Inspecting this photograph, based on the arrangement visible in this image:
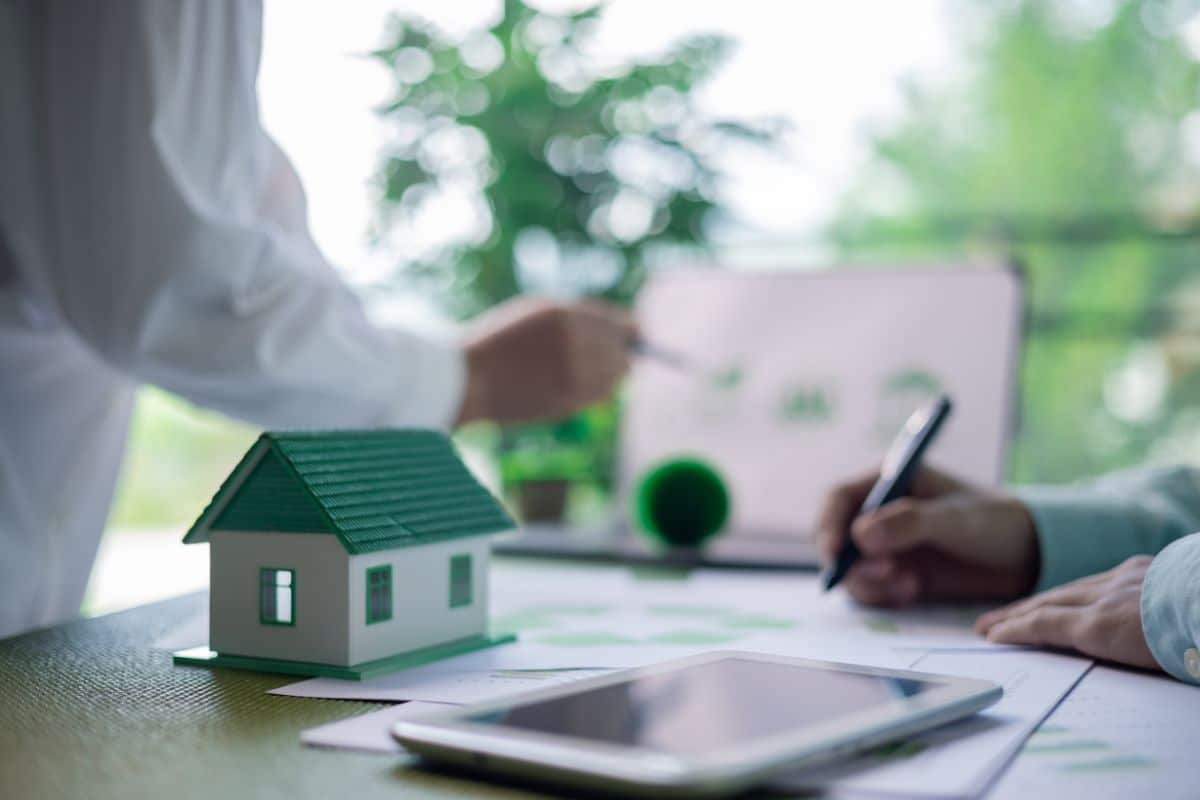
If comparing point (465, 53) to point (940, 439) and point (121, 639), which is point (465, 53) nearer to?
point (940, 439)

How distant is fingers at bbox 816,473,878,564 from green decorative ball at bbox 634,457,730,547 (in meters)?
0.17

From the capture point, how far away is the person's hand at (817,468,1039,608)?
0.83m

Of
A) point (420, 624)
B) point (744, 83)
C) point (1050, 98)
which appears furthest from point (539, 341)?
point (1050, 98)

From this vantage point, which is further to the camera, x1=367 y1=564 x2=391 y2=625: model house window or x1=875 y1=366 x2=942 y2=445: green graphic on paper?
x1=875 y1=366 x2=942 y2=445: green graphic on paper

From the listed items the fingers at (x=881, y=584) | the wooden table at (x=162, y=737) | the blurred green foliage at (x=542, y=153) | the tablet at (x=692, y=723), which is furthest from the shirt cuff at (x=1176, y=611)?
the blurred green foliage at (x=542, y=153)

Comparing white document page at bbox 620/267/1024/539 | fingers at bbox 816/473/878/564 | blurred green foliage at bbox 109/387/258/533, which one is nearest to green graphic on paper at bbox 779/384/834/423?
white document page at bbox 620/267/1024/539

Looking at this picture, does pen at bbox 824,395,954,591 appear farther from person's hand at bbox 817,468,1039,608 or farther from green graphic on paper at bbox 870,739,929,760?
green graphic on paper at bbox 870,739,929,760

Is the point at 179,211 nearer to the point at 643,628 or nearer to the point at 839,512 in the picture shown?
the point at 643,628

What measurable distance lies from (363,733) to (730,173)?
1.37 m

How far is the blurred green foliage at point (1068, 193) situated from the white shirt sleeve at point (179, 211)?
94.6 inches

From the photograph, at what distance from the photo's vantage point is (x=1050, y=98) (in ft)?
13.9

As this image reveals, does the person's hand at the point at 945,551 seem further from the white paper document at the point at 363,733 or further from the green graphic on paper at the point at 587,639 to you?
the white paper document at the point at 363,733

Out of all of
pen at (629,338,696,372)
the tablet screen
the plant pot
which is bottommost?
the plant pot

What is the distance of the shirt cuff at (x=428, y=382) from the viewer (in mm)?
1059
